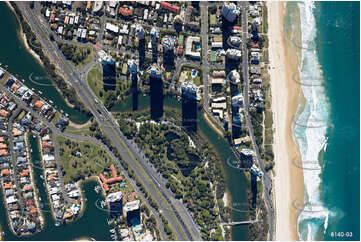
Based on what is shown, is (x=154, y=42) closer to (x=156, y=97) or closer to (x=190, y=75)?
(x=190, y=75)

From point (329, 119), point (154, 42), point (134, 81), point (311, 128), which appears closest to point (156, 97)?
point (134, 81)

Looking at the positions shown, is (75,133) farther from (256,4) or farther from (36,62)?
(256,4)

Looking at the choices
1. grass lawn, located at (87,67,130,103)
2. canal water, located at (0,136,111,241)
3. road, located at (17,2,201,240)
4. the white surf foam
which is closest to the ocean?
the white surf foam

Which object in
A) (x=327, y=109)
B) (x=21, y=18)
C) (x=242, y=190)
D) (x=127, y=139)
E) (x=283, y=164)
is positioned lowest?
(x=242, y=190)

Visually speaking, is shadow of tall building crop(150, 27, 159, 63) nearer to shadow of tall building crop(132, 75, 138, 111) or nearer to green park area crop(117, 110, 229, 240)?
shadow of tall building crop(132, 75, 138, 111)

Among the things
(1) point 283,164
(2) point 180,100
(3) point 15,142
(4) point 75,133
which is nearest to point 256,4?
(2) point 180,100

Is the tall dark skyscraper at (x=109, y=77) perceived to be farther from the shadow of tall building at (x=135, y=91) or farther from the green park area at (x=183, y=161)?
the green park area at (x=183, y=161)
